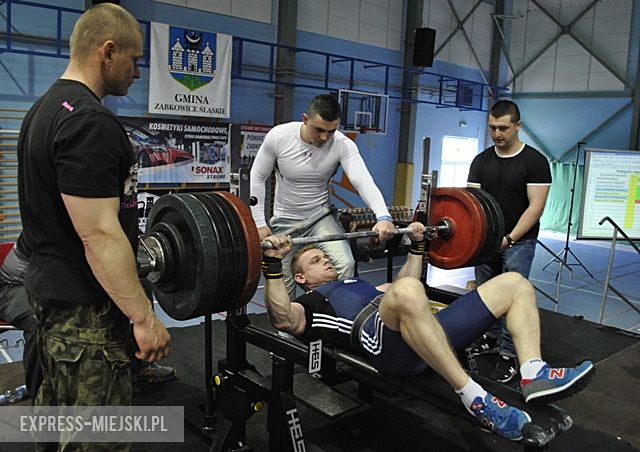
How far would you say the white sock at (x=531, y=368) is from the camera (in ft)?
5.68

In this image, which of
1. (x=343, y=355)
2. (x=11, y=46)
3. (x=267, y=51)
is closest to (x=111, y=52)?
(x=343, y=355)

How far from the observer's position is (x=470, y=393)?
5.45 feet

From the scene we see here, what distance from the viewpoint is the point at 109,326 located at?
50.5 inches

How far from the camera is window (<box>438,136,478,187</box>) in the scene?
343 inches

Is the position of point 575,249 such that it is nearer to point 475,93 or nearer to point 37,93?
point 475,93

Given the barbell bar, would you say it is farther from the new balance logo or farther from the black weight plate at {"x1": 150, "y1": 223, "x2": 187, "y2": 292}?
the new balance logo

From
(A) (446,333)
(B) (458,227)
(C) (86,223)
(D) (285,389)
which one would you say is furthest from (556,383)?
(C) (86,223)

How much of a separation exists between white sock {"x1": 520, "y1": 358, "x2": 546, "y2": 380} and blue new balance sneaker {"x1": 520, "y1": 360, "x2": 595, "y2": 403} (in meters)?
0.02

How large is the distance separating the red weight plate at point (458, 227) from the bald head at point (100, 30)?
176 cm

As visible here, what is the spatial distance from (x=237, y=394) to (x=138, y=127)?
3763mm

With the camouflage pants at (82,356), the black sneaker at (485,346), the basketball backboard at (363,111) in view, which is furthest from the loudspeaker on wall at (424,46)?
the camouflage pants at (82,356)

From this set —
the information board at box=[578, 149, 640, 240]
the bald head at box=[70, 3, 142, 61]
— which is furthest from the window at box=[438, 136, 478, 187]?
the bald head at box=[70, 3, 142, 61]

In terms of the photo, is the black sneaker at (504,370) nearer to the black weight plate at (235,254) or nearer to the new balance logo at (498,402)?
the new balance logo at (498,402)

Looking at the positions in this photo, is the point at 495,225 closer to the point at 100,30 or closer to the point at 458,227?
the point at 458,227
